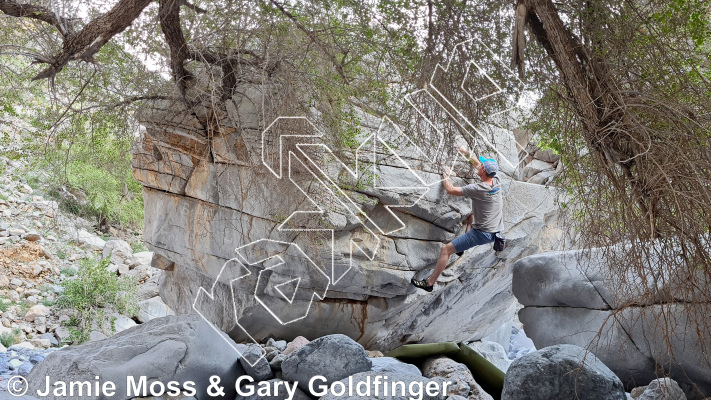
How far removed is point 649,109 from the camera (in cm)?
364

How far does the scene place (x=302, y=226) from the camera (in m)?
6.84

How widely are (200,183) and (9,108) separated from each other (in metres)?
2.21

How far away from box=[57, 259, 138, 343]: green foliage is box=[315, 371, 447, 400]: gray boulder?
7772mm

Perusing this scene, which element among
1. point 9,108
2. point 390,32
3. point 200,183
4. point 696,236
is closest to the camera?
point 696,236

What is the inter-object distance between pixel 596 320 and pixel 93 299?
8.99m

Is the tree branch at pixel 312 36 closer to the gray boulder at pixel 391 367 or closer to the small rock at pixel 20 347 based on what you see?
the gray boulder at pixel 391 367

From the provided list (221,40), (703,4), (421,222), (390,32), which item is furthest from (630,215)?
(221,40)

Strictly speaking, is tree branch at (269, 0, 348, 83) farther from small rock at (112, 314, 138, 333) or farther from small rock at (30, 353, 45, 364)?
small rock at (112, 314, 138, 333)

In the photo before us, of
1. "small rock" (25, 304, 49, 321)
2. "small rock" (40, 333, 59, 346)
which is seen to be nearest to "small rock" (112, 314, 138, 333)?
"small rock" (40, 333, 59, 346)

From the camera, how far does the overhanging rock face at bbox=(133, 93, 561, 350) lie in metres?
6.62

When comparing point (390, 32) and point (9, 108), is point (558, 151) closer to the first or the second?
point (390, 32)

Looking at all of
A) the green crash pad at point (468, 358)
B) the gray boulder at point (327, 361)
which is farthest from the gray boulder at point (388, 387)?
the green crash pad at point (468, 358)

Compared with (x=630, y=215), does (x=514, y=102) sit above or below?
above

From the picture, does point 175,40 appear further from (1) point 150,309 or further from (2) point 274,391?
(1) point 150,309
